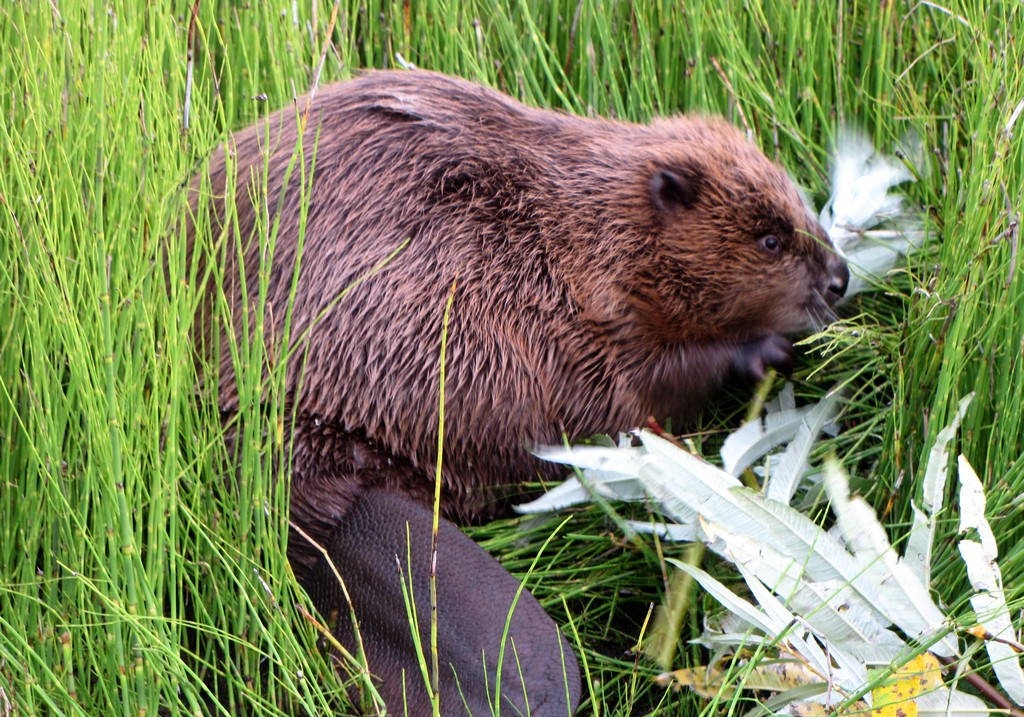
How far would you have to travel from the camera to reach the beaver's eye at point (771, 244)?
8.25 ft

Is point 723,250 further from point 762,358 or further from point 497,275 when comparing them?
point 497,275

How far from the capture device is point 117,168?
1.94 metres

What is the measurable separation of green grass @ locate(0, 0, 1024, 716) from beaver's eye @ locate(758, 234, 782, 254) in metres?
0.23

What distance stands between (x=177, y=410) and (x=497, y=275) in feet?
2.39

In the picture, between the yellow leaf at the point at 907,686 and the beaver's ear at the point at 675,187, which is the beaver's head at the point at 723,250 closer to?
the beaver's ear at the point at 675,187

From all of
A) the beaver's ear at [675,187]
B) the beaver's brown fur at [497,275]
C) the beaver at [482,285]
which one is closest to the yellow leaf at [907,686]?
the beaver at [482,285]

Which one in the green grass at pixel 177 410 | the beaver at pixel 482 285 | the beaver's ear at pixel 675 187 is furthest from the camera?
the beaver's ear at pixel 675 187

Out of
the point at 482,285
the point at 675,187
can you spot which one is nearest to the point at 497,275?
the point at 482,285

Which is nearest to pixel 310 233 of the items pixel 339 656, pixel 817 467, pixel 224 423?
pixel 224 423

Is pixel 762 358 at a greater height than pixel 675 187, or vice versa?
pixel 675 187

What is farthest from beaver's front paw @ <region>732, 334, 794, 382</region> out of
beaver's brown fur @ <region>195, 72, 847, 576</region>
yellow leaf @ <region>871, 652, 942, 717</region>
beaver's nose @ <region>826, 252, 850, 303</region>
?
yellow leaf @ <region>871, 652, 942, 717</region>

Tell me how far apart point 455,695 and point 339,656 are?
216mm

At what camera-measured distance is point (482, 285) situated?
2.27 m

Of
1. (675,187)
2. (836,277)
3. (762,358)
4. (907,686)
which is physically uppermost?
(675,187)
